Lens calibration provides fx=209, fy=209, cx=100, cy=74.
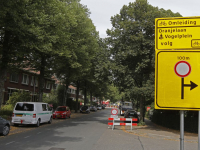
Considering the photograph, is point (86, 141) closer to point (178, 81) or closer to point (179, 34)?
point (178, 81)

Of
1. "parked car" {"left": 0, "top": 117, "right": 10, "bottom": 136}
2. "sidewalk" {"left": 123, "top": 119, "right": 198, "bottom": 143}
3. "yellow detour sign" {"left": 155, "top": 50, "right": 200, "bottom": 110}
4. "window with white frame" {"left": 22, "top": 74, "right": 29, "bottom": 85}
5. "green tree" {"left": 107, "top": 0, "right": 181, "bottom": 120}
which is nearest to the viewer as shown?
"yellow detour sign" {"left": 155, "top": 50, "right": 200, "bottom": 110}

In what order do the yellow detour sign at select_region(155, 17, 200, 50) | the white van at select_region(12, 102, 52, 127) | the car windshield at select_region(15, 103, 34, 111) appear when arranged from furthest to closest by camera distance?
the car windshield at select_region(15, 103, 34, 111) → the white van at select_region(12, 102, 52, 127) → the yellow detour sign at select_region(155, 17, 200, 50)

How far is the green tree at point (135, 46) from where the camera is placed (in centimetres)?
1742

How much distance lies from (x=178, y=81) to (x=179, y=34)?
2.07 feet

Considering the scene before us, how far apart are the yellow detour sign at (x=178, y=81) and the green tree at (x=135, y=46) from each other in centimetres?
1392

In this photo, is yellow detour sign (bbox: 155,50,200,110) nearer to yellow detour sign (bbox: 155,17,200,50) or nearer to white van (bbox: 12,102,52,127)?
yellow detour sign (bbox: 155,17,200,50)

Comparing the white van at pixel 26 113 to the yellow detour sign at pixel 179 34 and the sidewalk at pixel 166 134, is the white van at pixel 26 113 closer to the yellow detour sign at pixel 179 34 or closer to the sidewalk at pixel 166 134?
the sidewalk at pixel 166 134

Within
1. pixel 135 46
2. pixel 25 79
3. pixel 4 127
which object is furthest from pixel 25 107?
pixel 25 79

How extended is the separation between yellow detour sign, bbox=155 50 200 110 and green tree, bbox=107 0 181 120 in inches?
548

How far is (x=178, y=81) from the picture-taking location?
2.63m

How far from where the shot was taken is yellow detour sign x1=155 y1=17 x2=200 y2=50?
2.71m

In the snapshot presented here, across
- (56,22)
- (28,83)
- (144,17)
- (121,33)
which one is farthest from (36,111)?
(28,83)

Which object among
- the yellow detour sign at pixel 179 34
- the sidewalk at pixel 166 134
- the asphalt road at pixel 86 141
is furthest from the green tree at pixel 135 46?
the yellow detour sign at pixel 179 34

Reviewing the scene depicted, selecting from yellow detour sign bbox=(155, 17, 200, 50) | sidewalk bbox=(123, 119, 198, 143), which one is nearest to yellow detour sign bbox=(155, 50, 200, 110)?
yellow detour sign bbox=(155, 17, 200, 50)
